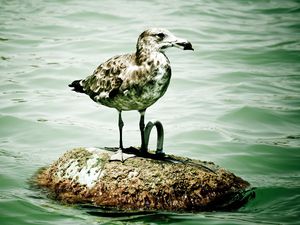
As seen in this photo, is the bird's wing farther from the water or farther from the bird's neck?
the water

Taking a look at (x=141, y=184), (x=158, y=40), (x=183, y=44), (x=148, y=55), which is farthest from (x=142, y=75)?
(x=141, y=184)

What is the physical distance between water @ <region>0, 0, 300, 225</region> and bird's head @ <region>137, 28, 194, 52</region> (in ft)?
6.45

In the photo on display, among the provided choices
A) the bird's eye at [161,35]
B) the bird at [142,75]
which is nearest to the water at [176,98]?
the bird at [142,75]

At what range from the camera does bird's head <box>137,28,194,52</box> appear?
6.75m

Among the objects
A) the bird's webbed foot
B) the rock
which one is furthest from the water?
the bird's webbed foot

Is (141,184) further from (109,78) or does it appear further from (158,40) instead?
(158,40)

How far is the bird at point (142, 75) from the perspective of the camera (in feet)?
21.9

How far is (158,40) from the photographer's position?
684cm

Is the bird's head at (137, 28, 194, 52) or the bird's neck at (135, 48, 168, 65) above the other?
the bird's head at (137, 28, 194, 52)

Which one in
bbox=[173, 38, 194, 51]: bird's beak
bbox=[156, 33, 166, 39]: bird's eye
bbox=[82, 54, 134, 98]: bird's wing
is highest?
bbox=[156, 33, 166, 39]: bird's eye

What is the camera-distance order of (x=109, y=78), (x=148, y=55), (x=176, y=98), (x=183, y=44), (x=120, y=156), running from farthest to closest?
(x=176, y=98)
(x=109, y=78)
(x=120, y=156)
(x=148, y=55)
(x=183, y=44)

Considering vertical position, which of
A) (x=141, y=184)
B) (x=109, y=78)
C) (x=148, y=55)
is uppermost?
(x=148, y=55)

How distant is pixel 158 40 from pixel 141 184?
1.70 metres

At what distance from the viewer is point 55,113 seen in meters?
13.2
